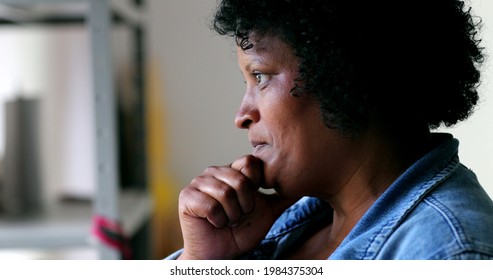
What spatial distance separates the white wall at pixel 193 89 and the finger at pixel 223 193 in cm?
103

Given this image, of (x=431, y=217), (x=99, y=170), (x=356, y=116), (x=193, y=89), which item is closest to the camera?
(x=431, y=217)

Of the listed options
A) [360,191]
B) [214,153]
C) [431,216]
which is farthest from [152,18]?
[431,216]

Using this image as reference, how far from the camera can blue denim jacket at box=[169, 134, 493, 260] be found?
0.55 meters

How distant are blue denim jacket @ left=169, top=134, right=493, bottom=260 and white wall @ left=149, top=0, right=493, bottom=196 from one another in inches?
45.3

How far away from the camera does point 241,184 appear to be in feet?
2.43

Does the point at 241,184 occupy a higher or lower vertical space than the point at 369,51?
lower

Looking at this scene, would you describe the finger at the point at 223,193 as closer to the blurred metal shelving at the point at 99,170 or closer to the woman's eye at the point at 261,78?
the woman's eye at the point at 261,78

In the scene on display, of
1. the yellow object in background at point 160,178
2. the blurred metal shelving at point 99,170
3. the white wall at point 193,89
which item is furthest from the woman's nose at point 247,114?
the yellow object in background at point 160,178

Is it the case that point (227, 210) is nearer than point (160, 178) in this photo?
Yes

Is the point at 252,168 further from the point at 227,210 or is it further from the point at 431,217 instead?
the point at 431,217

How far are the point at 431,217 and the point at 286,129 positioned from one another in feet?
0.62

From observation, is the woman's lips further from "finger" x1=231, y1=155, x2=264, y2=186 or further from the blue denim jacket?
the blue denim jacket

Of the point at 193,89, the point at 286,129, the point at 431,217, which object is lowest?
the point at 431,217

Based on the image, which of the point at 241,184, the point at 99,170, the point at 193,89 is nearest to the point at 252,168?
the point at 241,184
